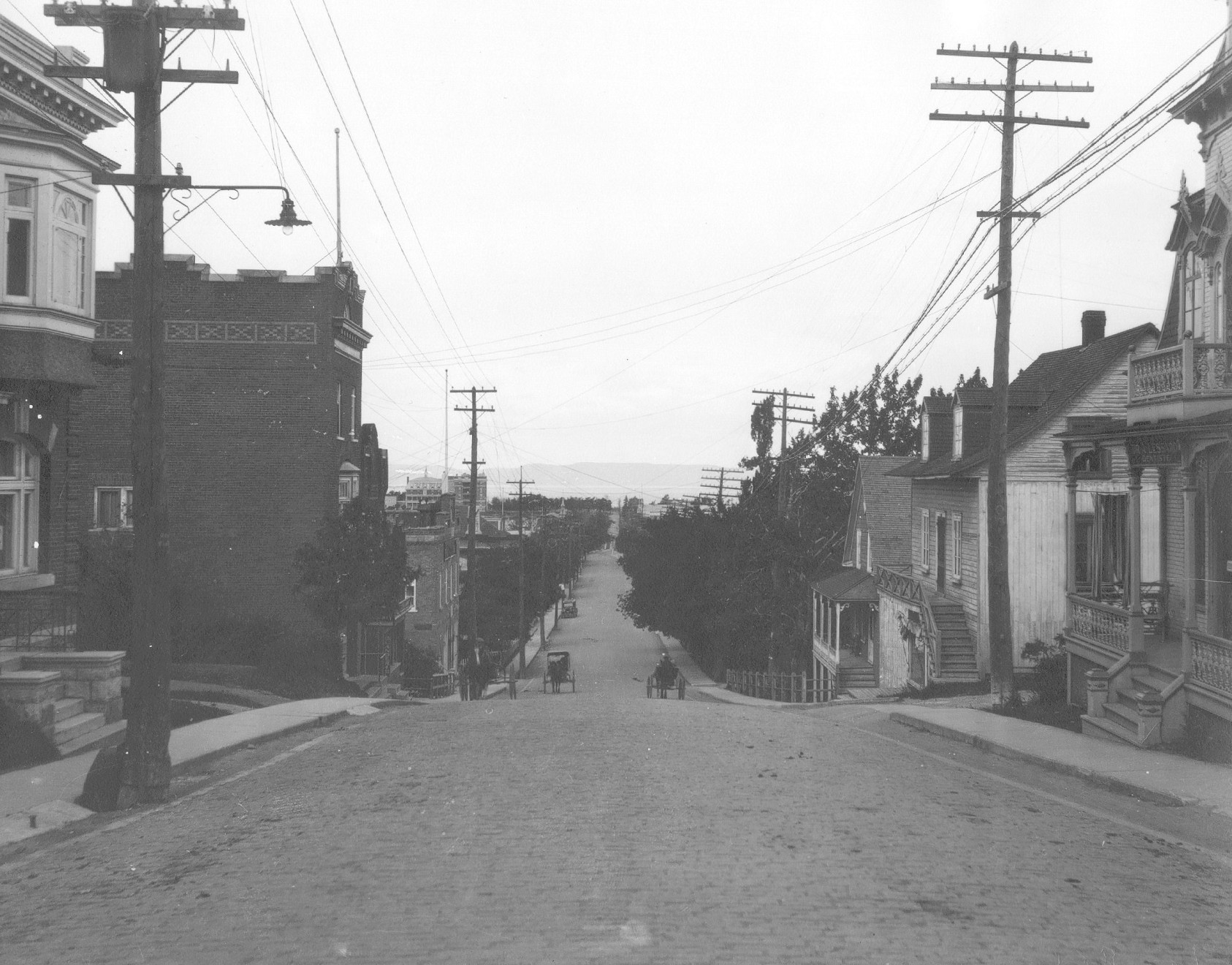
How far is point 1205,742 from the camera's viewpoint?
14242 millimetres

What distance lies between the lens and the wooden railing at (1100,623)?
56.5 feet

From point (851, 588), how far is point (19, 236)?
29.3 metres

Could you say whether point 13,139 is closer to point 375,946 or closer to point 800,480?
point 375,946

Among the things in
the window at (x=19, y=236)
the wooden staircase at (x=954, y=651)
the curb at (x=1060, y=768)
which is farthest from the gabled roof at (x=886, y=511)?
the window at (x=19, y=236)

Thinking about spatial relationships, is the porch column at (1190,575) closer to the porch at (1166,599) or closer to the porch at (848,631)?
the porch at (1166,599)

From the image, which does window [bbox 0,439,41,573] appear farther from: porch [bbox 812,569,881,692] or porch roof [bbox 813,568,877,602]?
porch roof [bbox 813,568,877,602]

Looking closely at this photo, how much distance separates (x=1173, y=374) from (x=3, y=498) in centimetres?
1694

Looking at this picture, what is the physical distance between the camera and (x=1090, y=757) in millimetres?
14180

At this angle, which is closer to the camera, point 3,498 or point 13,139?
point 13,139

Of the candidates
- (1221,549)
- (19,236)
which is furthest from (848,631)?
(19,236)

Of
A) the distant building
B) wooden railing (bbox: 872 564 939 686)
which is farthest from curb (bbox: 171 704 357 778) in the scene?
the distant building

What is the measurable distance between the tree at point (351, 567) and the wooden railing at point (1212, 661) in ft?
69.4

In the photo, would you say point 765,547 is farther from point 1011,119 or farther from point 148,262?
point 148,262

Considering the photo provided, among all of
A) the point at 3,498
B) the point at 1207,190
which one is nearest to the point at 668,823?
the point at 3,498
